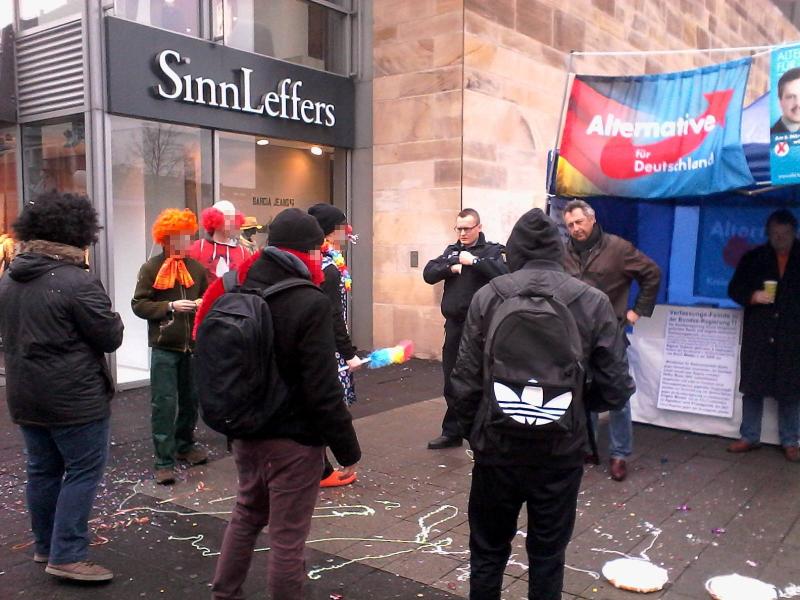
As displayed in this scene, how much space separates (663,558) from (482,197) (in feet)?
22.9

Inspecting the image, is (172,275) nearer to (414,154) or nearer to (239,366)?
(239,366)

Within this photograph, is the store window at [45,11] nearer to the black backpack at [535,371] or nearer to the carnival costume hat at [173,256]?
the carnival costume hat at [173,256]

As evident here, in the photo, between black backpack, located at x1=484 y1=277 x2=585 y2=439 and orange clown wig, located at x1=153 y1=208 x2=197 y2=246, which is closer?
black backpack, located at x1=484 y1=277 x2=585 y2=439

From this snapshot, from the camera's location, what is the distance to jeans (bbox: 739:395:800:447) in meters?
5.74

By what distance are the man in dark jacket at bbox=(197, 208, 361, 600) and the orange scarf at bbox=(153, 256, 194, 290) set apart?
2.24 m

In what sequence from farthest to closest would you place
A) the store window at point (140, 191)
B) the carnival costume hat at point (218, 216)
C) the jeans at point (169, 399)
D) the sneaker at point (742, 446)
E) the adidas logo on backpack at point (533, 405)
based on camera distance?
the store window at point (140, 191) < the sneaker at point (742, 446) < the carnival costume hat at point (218, 216) < the jeans at point (169, 399) < the adidas logo on backpack at point (533, 405)

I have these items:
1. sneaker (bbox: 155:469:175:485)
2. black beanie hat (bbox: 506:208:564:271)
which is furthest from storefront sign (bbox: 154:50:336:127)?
black beanie hat (bbox: 506:208:564:271)

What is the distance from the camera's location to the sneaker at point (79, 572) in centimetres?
363

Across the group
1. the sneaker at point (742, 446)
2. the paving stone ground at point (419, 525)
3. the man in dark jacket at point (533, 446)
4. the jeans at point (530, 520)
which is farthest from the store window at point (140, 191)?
the jeans at point (530, 520)

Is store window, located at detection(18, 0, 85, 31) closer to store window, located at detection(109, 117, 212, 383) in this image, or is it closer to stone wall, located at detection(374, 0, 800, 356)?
store window, located at detection(109, 117, 212, 383)

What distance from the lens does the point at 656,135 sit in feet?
18.4

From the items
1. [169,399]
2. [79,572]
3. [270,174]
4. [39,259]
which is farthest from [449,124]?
[79,572]

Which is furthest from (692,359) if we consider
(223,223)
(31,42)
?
(31,42)

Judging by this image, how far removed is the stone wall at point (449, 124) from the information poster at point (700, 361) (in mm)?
4236
